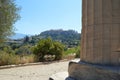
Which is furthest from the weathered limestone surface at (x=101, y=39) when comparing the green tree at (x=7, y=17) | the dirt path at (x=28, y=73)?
the green tree at (x=7, y=17)

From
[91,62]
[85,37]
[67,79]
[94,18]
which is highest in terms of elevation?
[94,18]

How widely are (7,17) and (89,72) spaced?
9372 millimetres

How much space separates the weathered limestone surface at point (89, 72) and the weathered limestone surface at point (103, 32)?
318 mm

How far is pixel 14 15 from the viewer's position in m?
15.7

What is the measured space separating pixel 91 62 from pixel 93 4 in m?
1.51

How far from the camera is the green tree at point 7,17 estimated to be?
49.3 feet

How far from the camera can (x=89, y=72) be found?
6.76 meters

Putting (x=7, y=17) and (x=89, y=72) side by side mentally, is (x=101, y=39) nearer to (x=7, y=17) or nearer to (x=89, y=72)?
(x=89, y=72)

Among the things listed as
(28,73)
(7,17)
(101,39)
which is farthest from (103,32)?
(7,17)

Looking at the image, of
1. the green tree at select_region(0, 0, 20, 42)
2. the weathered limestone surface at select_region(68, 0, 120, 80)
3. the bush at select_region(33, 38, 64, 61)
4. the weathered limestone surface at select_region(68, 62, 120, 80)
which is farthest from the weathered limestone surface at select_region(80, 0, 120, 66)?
the bush at select_region(33, 38, 64, 61)

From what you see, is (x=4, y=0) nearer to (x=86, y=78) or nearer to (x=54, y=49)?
(x=54, y=49)

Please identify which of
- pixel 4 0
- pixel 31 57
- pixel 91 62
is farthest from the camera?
pixel 31 57

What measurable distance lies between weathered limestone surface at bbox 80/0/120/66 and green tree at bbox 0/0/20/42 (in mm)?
8672

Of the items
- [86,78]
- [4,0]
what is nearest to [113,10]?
[86,78]
